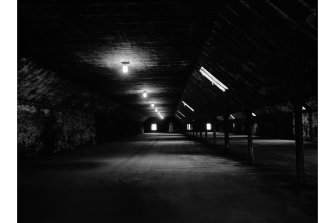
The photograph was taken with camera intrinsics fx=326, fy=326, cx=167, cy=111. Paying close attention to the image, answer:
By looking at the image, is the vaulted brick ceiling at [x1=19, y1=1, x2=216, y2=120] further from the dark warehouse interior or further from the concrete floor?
the concrete floor

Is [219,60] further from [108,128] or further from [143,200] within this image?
[108,128]

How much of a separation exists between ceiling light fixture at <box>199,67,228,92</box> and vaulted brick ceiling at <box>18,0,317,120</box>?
15.1 inches

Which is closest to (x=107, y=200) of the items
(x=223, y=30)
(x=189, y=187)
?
(x=189, y=187)

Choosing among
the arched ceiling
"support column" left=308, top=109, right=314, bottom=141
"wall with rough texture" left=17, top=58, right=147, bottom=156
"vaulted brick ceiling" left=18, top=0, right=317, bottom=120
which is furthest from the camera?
"support column" left=308, top=109, right=314, bottom=141

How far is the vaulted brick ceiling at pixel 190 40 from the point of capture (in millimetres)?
5980

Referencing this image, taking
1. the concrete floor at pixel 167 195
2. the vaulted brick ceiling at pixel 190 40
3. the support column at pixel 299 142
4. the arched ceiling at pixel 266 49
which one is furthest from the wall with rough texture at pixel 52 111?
the support column at pixel 299 142

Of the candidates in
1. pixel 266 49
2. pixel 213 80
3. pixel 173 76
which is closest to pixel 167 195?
pixel 266 49

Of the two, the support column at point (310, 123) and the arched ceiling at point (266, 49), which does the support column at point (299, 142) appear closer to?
the arched ceiling at point (266, 49)

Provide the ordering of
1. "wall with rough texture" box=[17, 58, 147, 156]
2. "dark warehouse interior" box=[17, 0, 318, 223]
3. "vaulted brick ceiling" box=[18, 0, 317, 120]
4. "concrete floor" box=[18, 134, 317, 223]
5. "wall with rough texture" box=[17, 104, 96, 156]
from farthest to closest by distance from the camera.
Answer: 1. "wall with rough texture" box=[17, 104, 96, 156]
2. "wall with rough texture" box=[17, 58, 147, 156]
3. "vaulted brick ceiling" box=[18, 0, 317, 120]
4. "dark warehouse interior" box=[17, 0, 318, 223]
5. "concrete floor" box=[18, 134, 317, 223]

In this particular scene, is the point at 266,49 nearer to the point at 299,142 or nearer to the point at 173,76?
the point at 299,142

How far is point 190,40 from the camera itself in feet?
27.8

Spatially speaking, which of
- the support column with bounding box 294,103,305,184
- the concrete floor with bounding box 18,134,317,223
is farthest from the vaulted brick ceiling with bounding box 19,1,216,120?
the concrete floor with bounding box 18,134,317,223

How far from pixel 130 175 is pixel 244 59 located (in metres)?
4.53

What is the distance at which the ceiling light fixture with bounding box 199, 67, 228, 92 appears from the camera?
11773 millimetres
